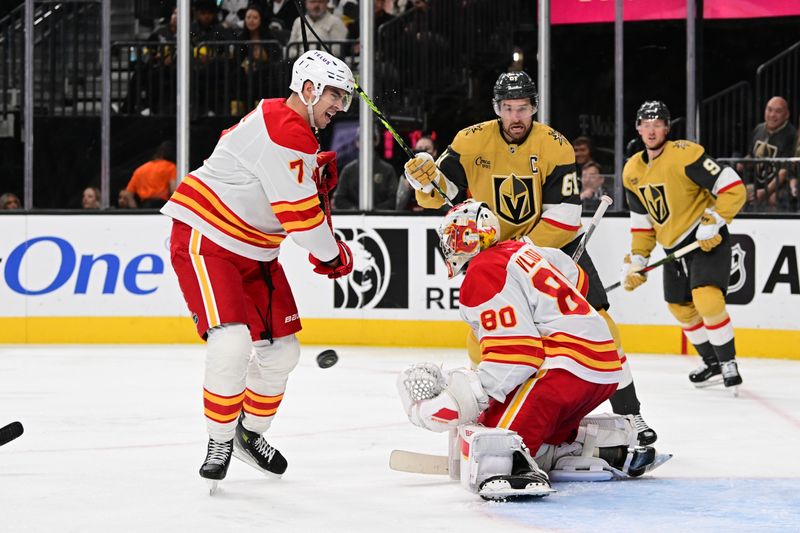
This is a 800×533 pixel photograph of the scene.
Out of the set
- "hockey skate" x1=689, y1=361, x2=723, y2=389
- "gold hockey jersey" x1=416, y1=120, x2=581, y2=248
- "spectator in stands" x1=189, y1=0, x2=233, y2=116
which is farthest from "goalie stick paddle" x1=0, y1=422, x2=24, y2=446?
"spectator in stands" x1=189, y1=0, x2=233, y2=116

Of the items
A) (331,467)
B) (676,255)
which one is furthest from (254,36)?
(331,467)

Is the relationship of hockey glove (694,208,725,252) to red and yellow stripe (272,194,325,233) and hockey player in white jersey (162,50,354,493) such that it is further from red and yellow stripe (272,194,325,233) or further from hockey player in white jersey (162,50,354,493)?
red and yellow stripe (272,194,325,233)

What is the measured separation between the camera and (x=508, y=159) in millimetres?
4613

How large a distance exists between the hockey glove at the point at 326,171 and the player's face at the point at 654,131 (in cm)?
237

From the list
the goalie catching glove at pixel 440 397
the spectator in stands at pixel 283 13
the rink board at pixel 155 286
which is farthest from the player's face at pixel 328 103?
the spectator in stands at pixel 283 13

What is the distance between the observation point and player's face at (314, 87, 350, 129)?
3.76 meters

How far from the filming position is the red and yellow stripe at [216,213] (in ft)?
12.3

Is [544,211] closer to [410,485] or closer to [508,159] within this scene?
[508,159]

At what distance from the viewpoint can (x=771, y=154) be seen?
776 centimetres

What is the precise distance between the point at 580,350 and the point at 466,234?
1.44 feet

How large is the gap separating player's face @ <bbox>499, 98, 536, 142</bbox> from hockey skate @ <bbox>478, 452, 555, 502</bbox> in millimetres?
1384

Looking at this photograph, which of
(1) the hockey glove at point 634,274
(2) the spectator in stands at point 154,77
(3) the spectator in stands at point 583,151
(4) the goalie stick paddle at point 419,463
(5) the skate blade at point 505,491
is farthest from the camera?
(2) the spectator in stands at point 154,77

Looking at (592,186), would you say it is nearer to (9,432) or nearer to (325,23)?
(325,23)

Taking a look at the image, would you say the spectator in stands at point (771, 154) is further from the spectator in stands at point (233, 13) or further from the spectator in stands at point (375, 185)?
the spectator in stands at point (233, 13)
